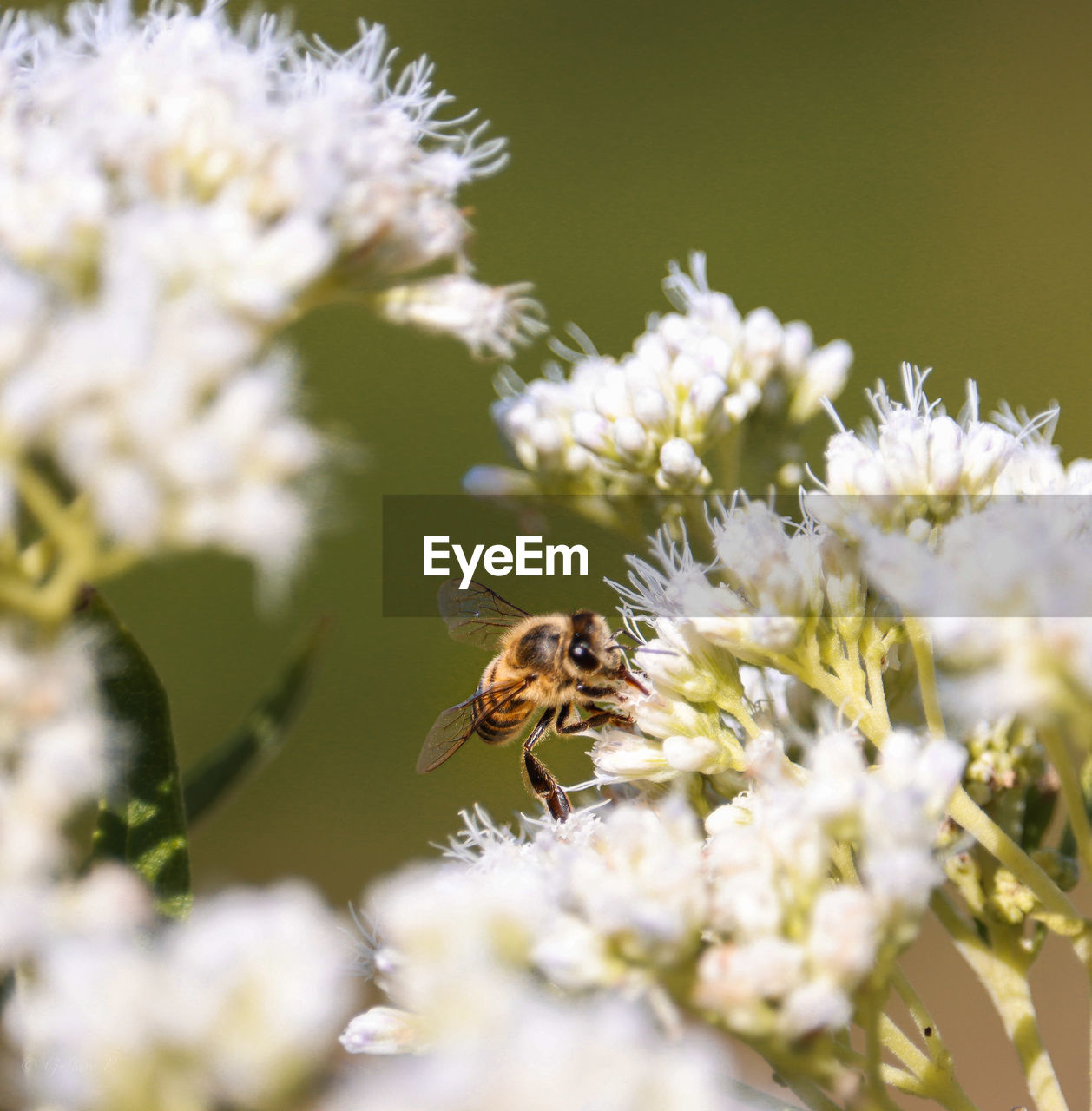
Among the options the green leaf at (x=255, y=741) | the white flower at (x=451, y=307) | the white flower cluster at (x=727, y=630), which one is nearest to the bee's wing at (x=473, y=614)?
the white flower cluster at (x=727, y=630)

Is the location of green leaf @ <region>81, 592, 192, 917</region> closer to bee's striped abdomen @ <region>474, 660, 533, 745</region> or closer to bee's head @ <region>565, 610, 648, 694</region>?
bee's head @ <region>565, 610, 648, 694</region>

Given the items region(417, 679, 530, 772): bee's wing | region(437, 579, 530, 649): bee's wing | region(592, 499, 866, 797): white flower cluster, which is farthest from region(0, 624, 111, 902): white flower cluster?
region(437, 579, 530, 649): bee's wing

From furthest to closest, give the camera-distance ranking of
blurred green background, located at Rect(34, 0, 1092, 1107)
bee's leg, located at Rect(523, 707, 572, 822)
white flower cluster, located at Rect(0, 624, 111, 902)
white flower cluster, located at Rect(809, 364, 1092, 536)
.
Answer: blurred green background, located at Rect(34, 0, 1092, 1107) < bee's leg, located at Rect(523, 707, 572, 822) < white flower cluster, located at Rect(809, 364, 1092, 536) < white flower cluster, located at Rect(0, 624, 111, 902)

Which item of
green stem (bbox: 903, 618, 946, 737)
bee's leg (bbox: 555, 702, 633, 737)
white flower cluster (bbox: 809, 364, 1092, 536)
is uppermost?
white flower cluster (bbox: 809, 364, 1092, 536)

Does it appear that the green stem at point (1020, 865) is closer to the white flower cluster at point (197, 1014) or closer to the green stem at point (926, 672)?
the green stem at point (926, 672)

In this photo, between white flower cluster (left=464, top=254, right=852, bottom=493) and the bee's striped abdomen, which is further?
the bee's striped abdomen

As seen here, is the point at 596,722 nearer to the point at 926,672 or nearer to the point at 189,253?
the point at 926,672

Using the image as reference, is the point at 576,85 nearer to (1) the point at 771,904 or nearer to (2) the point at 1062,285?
(2) the point at 1062,285
